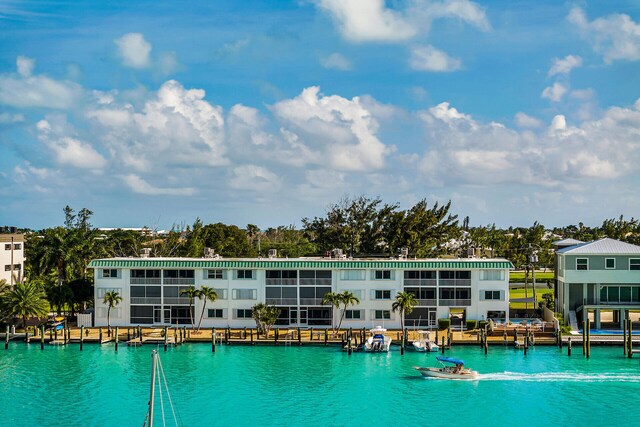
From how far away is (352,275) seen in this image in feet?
262

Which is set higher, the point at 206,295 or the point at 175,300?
the point at 206,295

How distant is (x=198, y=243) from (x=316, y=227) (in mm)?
20416

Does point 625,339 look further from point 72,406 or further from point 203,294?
point 72,406

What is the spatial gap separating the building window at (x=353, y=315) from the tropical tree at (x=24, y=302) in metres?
31.6

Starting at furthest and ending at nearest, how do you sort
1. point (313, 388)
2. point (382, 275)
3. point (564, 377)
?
point (382, 275), point (564, 377), point (313, 388)

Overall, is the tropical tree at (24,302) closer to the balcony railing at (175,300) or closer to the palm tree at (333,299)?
the balcony railing at (175,300)

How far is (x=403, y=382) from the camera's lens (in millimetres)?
58594

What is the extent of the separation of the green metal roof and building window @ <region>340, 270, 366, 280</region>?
0.59 m

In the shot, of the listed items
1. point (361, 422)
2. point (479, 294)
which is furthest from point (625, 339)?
point (361, 422)

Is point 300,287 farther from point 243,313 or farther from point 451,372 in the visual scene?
point 451,372

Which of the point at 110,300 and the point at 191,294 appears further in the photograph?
the point at 110,300

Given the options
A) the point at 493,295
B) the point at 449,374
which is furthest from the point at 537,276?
the point at 449,374

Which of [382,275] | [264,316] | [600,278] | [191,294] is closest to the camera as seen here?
[264,316]

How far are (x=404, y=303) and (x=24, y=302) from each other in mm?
38812
